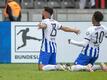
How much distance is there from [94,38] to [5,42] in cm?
559

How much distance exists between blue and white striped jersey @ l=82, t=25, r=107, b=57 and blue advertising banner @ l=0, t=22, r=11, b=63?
520 centimetres

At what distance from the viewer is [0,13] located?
81.8ft

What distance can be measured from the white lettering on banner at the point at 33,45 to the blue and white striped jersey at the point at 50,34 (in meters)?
3.97

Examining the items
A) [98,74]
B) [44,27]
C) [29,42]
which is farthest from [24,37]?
[98,74]

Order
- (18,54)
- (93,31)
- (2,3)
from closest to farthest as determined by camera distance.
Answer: (93,31) < (18,54) < (2,3)

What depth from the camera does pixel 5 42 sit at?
1959 centimetres

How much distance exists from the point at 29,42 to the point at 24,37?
219mm

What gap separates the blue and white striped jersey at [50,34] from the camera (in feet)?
50.2

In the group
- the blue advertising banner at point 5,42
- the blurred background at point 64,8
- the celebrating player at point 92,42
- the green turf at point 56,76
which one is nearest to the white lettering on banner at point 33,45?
the blue advertising banner at point 5,42

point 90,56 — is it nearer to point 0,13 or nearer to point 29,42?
point 29,42

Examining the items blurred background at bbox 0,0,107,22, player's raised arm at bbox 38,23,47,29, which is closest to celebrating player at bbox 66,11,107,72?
player's raised arm at bbox 38,23,47,29

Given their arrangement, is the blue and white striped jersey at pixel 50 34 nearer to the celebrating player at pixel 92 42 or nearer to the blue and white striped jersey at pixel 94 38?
the celebrating player at pixel 92 42

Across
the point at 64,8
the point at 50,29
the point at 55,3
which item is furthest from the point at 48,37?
the point at 55,3

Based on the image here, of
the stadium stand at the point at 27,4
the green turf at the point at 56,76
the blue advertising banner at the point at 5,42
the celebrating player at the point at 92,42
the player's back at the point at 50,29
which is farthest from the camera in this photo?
the stadium stand at the point at 27,4
